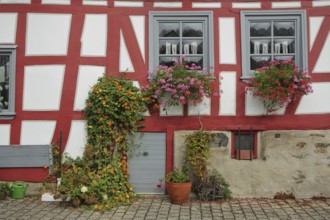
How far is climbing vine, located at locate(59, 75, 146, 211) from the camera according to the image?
7.40m

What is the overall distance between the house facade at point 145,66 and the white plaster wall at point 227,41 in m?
0.02

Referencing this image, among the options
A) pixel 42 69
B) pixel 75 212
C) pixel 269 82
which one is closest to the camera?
pixel 75 212

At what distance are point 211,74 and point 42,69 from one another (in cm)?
334

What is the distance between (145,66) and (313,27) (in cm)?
340

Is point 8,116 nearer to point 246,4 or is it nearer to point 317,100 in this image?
point 246,4

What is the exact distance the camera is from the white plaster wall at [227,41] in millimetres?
7793

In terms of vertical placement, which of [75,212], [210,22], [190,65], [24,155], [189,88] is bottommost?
[75,212]

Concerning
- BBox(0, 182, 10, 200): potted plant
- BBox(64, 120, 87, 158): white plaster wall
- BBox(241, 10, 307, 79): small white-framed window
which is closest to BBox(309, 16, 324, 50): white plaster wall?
BBox(241, 10, 307, 79): small white-framed window

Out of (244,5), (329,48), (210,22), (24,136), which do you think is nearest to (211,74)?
(210,22)

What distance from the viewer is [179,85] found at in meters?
7.30

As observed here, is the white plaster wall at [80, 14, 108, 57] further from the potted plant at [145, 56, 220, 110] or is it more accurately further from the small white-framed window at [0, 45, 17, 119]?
the small white-framed window at [0, 45, 17, 119]

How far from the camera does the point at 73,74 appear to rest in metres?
7.80

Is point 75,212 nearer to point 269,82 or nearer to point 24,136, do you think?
point 24,136

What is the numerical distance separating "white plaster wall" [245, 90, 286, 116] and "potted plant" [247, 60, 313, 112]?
0.15 meters
